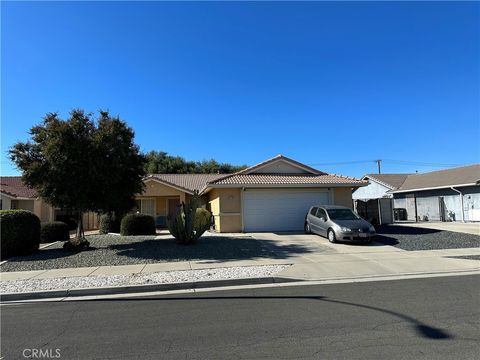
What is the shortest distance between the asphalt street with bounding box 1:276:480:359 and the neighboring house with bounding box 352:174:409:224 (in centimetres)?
1571

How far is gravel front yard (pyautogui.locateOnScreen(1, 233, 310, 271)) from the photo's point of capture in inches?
484

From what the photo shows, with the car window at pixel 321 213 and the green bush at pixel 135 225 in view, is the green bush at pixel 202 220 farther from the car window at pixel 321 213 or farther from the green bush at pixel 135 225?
the car window at pixel 321 213

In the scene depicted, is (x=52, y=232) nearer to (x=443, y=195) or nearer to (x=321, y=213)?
(x=321, y=213)

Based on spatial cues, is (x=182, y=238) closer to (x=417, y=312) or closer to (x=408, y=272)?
(x=408, y=272)

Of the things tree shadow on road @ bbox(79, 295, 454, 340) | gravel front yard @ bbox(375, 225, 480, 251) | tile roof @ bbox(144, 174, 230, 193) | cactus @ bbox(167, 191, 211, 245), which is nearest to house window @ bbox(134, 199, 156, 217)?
tile roof @ bbox(144, 174, 230, 193)

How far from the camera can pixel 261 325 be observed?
5781mm

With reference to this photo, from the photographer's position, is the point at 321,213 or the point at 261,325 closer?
the point at 261,325

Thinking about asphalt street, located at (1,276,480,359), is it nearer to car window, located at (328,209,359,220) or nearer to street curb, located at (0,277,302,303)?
street curb, located at (0,277,302,303)

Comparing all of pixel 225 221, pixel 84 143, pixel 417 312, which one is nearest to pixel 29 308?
pixel 417 312

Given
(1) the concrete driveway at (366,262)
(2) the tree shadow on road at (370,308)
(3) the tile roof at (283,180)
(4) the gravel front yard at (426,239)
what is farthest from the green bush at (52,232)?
(4) the gravel front yard at (426,239)

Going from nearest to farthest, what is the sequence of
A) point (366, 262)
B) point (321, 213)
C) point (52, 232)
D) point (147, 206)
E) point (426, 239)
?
point (366, 262) < point (426, 239) < point (321, 213) < point (52, 232) < point (147, 206)

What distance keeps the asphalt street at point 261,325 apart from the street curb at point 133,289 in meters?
0.71

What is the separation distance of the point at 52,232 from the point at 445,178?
29574 millimetres

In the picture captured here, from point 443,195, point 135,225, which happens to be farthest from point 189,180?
point 443,195
